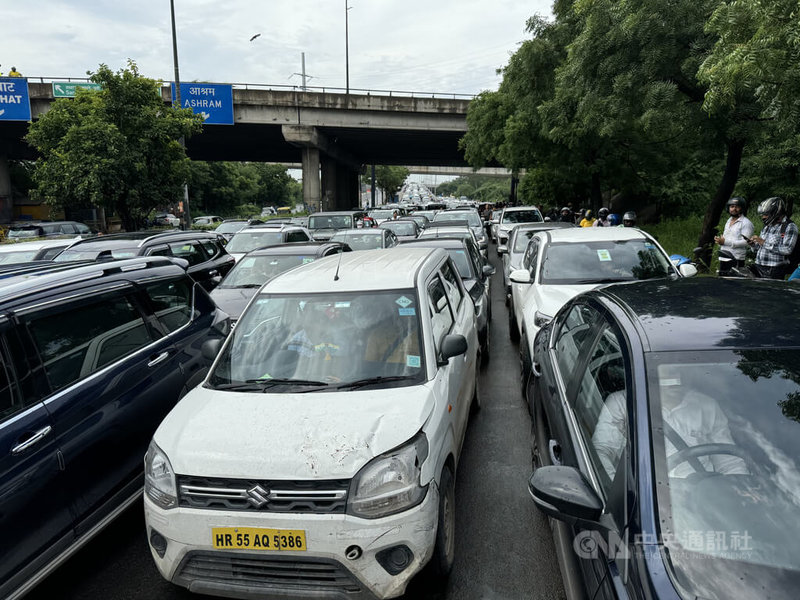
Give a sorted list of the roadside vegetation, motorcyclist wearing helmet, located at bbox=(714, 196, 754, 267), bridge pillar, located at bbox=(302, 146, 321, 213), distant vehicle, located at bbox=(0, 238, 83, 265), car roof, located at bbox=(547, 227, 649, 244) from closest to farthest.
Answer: the roadside vegetation → car roof, located at bbox=(547, 227, 649, 244) → motorcyclist wearing helmet, located at bbox=(714, 196, 754, 267) → distant vehicle, located at bbox=(0, 238, 83, 265) → bridge pillar, located at bbox=(302, 146, 321, 213)

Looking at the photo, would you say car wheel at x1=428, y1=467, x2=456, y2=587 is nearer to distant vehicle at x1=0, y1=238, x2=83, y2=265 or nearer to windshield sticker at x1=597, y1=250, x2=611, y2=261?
windshield sticker at x1=597, y1=250, x2=611, y2=261

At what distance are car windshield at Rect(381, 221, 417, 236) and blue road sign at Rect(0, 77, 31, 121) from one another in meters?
23.1

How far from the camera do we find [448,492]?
3045 millimetres

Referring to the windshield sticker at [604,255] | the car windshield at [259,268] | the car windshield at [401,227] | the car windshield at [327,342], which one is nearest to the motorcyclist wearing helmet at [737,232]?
the windshield sticker at [604,255]

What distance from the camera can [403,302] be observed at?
3.67 meters

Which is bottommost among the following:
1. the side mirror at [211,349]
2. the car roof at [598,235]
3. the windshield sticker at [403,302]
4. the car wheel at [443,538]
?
the car wheel at [443,538]

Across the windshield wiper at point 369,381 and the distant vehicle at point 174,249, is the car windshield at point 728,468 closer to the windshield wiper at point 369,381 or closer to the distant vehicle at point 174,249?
the windshield wiper at point 369,381

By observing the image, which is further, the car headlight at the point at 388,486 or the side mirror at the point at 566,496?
the car headlight at the point at 388,486

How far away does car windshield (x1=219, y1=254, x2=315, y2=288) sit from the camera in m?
8.23

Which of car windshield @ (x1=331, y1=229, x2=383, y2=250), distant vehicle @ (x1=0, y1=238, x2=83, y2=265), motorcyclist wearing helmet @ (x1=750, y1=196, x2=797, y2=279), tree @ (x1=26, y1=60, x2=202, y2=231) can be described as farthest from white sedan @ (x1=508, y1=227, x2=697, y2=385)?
tree @ (x1=26, y1=60, x2=202, y2=231)

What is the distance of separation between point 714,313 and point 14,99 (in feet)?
114

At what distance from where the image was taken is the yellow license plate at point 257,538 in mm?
2451

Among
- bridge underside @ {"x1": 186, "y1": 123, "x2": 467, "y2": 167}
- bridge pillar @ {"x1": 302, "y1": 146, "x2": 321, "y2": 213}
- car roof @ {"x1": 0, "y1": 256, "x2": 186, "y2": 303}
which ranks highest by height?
bridge underside @ {"x1": 186, "y1": 123, "x2": 467, "y2": 167}

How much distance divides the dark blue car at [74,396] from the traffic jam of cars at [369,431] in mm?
14
